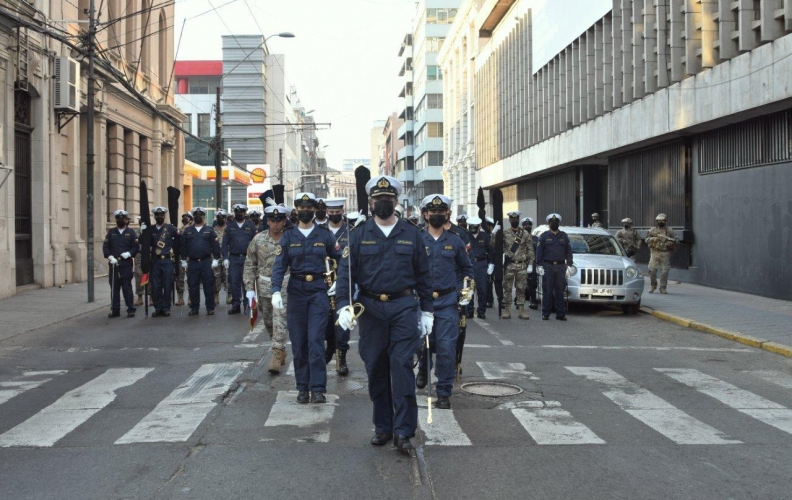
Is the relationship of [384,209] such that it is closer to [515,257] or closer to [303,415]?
[303,415]

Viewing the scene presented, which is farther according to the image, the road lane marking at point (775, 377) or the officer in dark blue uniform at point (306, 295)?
the road lane marking at point (775, 377)

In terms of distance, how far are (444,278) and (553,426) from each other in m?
2.04

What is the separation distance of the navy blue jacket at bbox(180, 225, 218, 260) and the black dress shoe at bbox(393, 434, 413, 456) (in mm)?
10744

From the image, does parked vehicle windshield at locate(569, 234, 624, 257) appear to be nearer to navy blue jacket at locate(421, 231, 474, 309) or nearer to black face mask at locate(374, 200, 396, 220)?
navy blue jacket at locate(421, 231, 474, 309)

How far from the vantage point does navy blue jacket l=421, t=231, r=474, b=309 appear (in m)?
8.29

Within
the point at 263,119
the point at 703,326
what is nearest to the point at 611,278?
the point at 703,326

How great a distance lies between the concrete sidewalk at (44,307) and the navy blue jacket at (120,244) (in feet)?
4.59

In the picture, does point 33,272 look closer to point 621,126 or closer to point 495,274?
point 495,274

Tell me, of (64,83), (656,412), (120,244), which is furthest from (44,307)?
(656,412)

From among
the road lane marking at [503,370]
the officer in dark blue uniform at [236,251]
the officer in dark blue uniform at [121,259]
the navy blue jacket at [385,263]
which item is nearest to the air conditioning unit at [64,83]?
the officer in dark blue uniform at [121,259]

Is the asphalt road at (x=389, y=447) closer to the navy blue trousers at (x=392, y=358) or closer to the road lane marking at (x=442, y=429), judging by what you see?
the road lane marking at (x=442, y=429)

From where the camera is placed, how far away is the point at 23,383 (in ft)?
29.9

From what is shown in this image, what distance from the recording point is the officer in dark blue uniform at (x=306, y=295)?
7.82 metres

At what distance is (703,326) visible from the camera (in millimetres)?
14086
